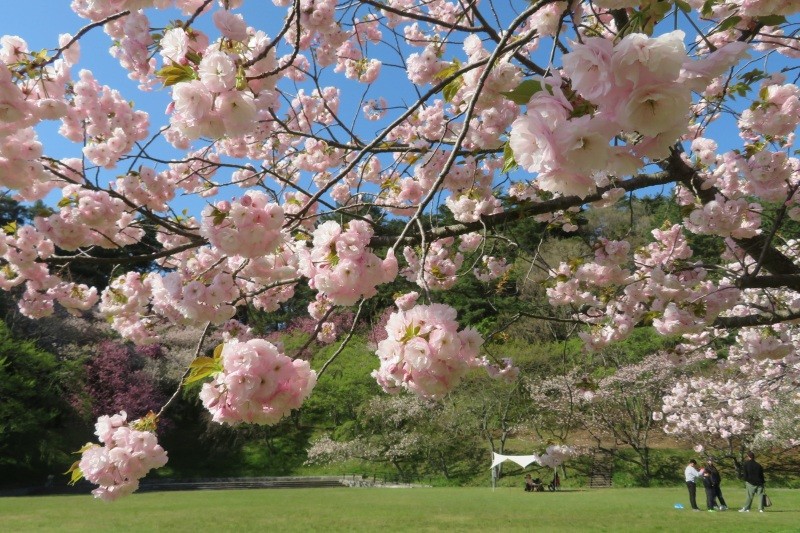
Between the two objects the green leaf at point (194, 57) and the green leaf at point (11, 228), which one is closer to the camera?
the green leaf at point (194, 57)

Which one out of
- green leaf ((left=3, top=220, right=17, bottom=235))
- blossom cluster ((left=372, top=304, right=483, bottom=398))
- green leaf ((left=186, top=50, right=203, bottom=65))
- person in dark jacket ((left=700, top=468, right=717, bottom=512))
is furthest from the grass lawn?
green leaf ((left=186, top=50, right=203, bottom=65))

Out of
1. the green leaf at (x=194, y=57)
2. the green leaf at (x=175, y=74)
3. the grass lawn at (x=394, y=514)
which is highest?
the green leaf at (x=194, y=57)

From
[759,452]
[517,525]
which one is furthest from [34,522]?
[759,452]

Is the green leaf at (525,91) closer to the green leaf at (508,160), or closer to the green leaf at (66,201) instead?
the green leaf at (508,160)

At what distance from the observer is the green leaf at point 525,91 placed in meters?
0.97

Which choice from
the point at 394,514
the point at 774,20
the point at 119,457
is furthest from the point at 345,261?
the point at 394,514

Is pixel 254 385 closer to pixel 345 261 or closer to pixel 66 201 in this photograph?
pixel 345 261

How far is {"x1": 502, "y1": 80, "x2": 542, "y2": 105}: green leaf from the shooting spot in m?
0.97

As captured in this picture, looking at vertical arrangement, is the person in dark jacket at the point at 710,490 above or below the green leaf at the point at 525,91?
A: below

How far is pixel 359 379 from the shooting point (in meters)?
20.8

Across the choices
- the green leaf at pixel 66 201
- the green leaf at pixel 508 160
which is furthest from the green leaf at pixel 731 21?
the green leaf at pixel 66 201

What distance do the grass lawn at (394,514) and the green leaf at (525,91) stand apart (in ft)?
26.6

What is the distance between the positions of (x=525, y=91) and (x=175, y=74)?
0.81 m

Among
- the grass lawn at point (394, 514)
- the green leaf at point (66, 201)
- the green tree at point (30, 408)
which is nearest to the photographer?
the green leaf at point (66, 201)
